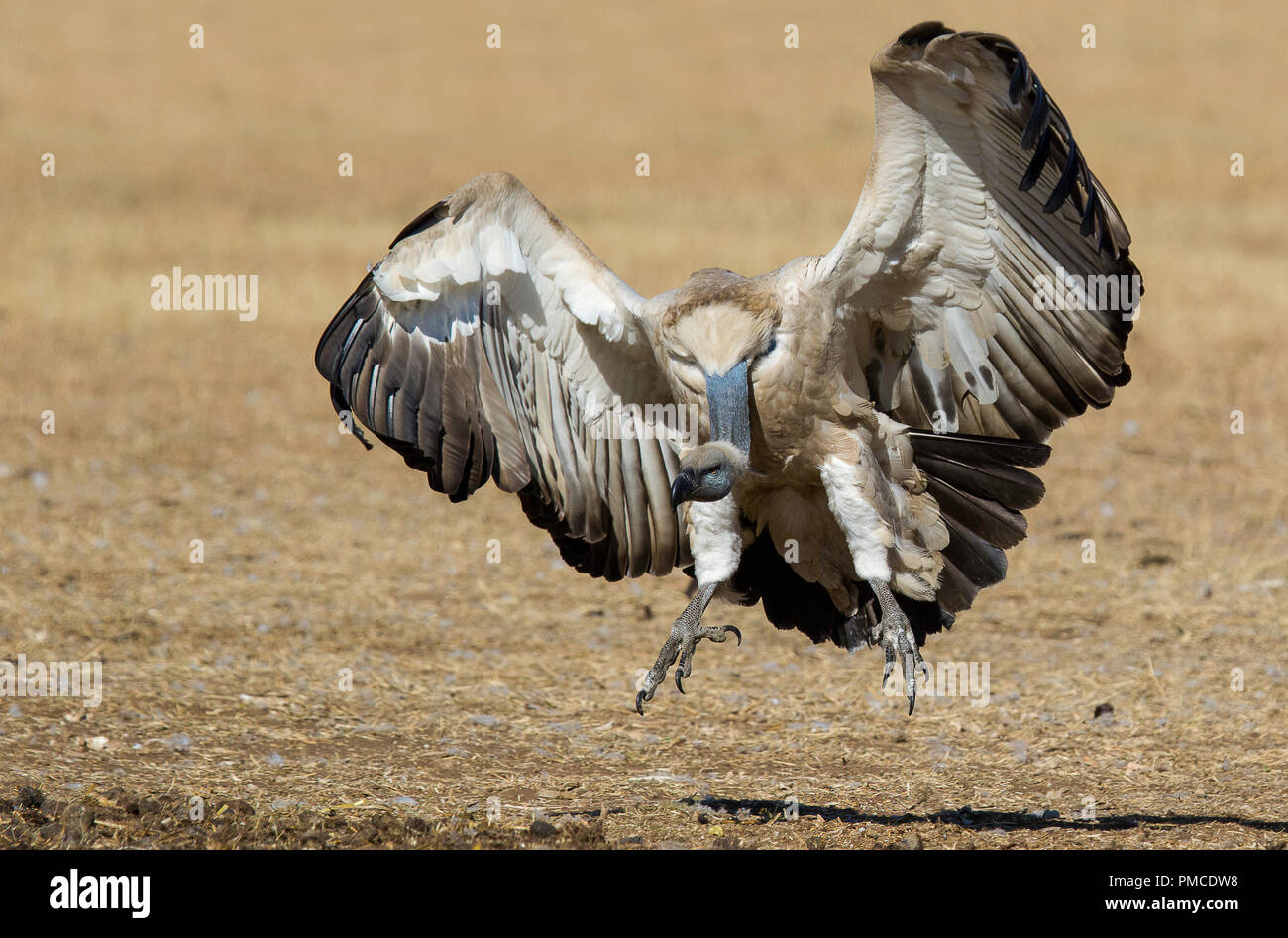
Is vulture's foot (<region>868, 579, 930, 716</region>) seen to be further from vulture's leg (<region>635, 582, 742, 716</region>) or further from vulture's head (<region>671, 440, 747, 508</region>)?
vulture's head (<region>671, 440, 747, 508</region>)

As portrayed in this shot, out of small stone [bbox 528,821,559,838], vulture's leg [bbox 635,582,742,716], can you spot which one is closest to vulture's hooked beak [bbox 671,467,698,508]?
vulture's leg [bbox 635,582,742,716]

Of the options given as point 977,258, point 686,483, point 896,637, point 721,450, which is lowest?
point 896,637

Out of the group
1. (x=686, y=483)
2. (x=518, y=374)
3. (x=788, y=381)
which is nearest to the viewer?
(x=686, y=483)

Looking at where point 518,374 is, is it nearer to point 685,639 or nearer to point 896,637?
point 685,639

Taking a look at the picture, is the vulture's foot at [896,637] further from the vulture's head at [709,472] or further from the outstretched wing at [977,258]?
the outstretched wing at [977,258]

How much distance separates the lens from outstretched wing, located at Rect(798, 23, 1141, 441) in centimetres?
542

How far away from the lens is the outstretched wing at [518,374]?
6215 mm

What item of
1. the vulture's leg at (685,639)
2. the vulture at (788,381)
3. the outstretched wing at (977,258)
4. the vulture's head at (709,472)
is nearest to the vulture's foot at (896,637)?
the vulture at (788,381)

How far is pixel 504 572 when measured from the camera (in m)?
10.1

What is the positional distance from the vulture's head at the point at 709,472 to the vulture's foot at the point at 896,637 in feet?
2.33

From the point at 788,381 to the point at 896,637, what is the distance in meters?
1.02

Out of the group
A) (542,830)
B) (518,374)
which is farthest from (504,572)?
(542,830)

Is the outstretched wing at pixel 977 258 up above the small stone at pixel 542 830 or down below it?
above

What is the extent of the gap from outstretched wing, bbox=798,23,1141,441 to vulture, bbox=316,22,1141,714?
0.01 meters
